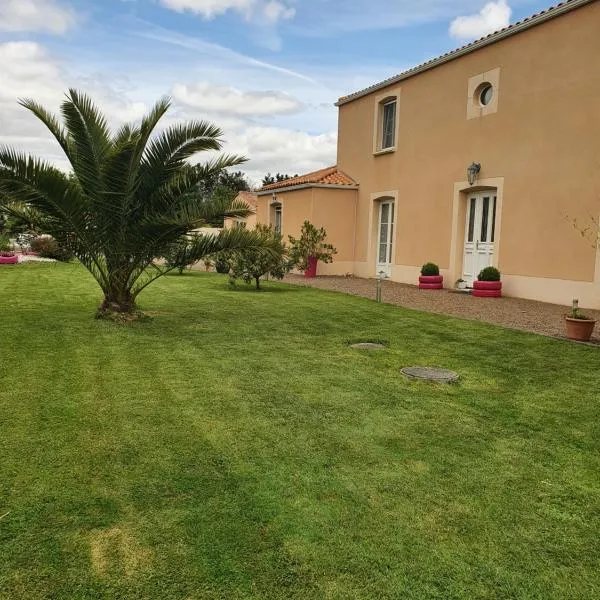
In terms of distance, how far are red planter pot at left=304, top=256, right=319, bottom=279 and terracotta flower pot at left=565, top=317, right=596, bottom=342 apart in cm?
1113

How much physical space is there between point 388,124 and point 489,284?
24.2 feet

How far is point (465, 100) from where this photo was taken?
1445 cm

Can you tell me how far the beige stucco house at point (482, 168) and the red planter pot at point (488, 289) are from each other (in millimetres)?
325

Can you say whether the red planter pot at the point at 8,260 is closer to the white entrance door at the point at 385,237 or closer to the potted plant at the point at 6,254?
the potted plant at the point at 6,254

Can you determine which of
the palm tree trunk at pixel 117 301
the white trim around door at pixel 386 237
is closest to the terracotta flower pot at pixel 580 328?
the palm tree trunk at pixel 117 301

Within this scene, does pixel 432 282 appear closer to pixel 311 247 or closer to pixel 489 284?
pixel 489 284

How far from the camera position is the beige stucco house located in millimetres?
11516

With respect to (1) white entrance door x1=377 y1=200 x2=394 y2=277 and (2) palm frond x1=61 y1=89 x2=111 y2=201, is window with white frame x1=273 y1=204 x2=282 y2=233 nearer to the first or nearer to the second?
(1) white entrance door x1=377 y1=200 x2=394 y2=277

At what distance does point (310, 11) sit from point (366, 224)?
7.11m

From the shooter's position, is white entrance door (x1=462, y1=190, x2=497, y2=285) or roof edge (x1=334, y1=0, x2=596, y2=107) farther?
white entrance door (x1=462, y1=190, x2=497, y2=285)

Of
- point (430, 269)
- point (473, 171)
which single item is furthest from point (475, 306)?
point (473, 171)

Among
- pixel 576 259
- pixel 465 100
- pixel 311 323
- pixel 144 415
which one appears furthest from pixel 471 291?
pixel 144 415

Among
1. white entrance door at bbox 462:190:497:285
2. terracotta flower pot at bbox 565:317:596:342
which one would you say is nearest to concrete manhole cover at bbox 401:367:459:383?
terracotta flower pot at bbox 565:317:596:342

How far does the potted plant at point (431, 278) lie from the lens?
14930mm
